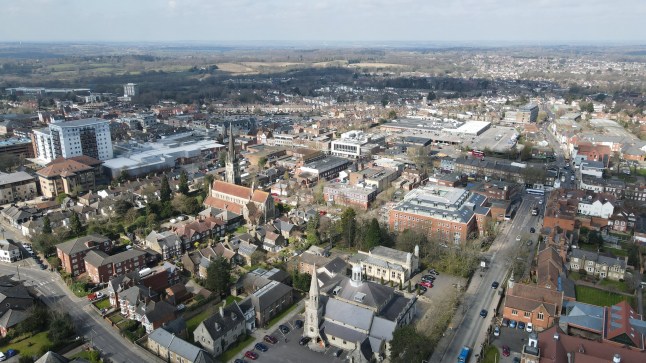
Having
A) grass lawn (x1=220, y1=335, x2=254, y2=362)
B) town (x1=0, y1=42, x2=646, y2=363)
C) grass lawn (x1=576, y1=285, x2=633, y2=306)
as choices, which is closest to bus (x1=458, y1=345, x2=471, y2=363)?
town (x1=0, y1=42, x2=646, y2=363)

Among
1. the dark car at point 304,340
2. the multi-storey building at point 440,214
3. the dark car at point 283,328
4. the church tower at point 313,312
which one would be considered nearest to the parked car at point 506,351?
the church tower at point 313,312

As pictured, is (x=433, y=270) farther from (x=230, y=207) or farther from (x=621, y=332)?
(x=230, y=207)

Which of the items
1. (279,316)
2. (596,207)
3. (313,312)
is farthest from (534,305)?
(596,207)

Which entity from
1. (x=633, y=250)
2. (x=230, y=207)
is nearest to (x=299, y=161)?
(x=230, y=207)

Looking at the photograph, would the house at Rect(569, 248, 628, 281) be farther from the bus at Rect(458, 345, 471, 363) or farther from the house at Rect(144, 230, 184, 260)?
the house at Rect(144, 230, 184, 260)

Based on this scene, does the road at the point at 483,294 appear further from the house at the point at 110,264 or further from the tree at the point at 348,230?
the house at the point at 110,264

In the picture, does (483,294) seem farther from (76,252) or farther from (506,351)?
(76,252)
